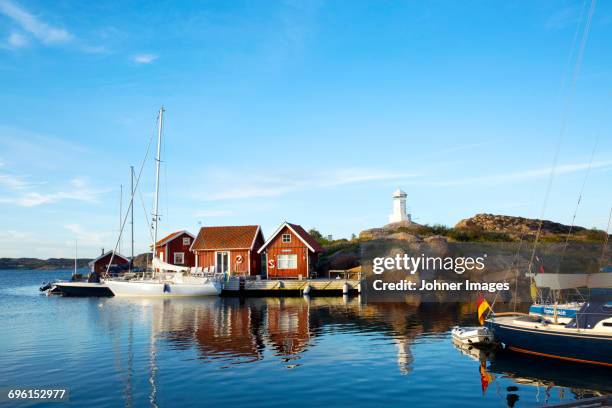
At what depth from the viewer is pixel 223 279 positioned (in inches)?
2096

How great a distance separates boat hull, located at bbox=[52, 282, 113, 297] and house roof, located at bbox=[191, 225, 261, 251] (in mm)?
11101

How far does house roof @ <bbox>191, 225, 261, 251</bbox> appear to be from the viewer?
59.2 meters

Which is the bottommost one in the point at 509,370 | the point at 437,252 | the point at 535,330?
the point at 509,370

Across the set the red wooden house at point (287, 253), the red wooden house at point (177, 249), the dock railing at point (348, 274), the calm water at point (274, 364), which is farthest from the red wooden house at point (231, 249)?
the calm water at point (274, 364)

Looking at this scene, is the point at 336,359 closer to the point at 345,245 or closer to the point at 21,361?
the point at 21,361

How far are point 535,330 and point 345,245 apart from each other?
167ft

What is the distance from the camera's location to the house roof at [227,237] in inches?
2330

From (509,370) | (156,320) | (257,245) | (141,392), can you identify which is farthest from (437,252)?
(141,392)

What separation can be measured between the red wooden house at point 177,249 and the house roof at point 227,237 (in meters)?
5.06

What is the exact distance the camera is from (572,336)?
19266 millimetres

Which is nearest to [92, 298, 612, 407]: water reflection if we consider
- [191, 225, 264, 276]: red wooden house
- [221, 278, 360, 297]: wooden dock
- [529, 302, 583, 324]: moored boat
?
[529, 302, 583, 324]: moored boat

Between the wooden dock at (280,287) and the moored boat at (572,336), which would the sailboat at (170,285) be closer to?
the wooden dock at (280,287)

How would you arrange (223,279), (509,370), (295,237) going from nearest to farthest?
(509,370) → (223,279) → (295,237)

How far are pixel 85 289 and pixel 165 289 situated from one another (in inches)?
503
